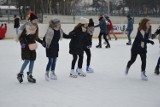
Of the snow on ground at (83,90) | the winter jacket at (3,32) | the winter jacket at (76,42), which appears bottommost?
the snow on ground at (83,90)

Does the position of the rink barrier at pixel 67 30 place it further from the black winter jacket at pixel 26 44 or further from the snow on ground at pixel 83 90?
the black winter jacket at pixel 26 44

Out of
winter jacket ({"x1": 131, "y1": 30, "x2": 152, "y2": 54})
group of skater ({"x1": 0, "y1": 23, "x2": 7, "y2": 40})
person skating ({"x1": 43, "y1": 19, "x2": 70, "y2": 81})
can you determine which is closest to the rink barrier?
group of skater ({"x1": 0, "y1": 23, "x2": 7, "y2": 40})

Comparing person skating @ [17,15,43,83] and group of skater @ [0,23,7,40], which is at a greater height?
person skating @ [17,15,43,83]

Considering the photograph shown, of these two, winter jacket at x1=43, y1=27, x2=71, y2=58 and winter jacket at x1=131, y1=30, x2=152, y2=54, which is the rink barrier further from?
winter jacket at x1=131, y1=30, x2=152, y2=54

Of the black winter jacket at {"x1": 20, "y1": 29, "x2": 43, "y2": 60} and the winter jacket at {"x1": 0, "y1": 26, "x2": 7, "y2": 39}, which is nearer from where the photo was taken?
the black winter jacket at {"x1": 20, "y1": 29, "x2": 43, "y2": 60}

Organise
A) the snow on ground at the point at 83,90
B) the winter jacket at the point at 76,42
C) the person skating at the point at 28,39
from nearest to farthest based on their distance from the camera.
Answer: the snow on ground at the point at 83,90 < the person skating at the point at 28,39 < the winter jacket at the point at 76,42

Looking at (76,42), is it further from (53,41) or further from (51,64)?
(51,64)

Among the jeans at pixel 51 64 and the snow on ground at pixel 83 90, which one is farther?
the jeans at pixel 51 64

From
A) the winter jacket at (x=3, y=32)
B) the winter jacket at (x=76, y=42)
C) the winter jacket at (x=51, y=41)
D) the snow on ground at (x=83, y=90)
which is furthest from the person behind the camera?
the winter jacket at (x=3, y=32)

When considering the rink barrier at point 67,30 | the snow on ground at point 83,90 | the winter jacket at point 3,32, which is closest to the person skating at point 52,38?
the snow on ground at point 83,90

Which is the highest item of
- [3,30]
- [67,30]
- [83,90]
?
[3,30]

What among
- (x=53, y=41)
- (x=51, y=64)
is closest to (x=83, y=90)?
(x=51, y=64)

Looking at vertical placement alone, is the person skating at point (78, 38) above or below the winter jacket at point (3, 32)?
above

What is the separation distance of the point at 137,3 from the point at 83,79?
53.0 ft
